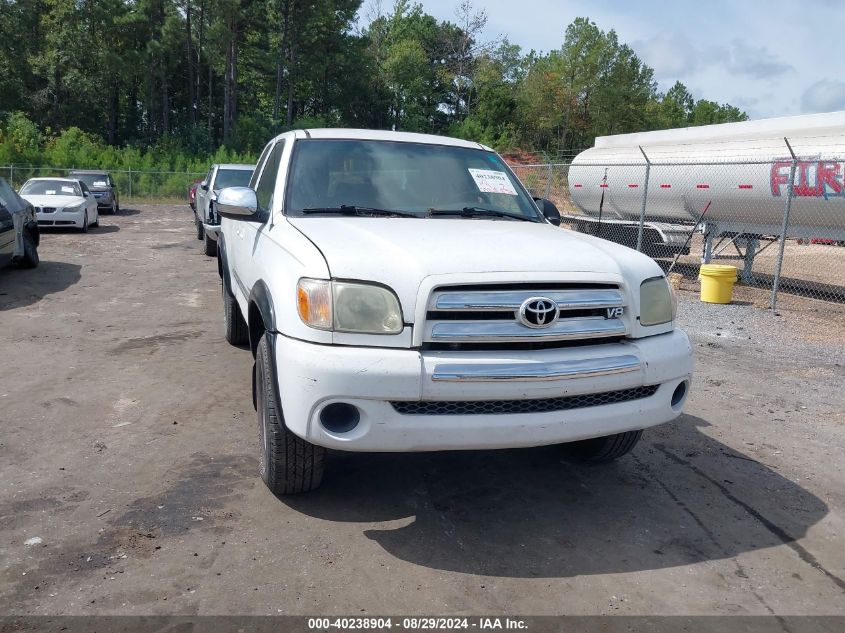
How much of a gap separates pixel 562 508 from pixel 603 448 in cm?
59

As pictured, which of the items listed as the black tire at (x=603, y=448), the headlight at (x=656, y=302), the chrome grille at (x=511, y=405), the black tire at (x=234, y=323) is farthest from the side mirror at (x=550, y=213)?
the black tire at (x=234, y=323)

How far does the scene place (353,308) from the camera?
3199 mm

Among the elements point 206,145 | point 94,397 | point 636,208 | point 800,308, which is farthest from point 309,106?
point 94,397

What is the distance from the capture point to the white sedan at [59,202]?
1716 centimetres

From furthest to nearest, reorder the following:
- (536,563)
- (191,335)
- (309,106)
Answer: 1. (309,106)
2. (191,335)
3. (536,563)

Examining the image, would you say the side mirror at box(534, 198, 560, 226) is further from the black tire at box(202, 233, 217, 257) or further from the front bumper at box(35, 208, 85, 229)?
the front bumper at box(35, 208, 85, 229)

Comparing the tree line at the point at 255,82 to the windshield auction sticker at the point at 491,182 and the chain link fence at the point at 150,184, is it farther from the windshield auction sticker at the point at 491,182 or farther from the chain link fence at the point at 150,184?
the windshield auction sticker at the point at 491,182

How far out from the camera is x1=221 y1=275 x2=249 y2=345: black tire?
6840mm

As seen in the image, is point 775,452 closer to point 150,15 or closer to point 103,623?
point 103,623

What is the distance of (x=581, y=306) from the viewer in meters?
3.38

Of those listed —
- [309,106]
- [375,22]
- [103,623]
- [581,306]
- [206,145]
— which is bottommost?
[103,623]

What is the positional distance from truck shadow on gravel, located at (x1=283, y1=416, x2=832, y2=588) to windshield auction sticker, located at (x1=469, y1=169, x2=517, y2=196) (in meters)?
1.71

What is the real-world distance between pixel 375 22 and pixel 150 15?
2520cm

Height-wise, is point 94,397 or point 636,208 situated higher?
point 636,208
